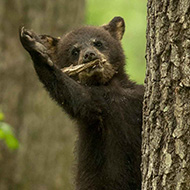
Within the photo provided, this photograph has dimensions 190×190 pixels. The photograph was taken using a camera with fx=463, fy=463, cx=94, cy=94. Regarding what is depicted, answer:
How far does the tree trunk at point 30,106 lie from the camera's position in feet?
30.6

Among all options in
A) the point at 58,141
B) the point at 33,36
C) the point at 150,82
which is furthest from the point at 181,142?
the point at 58,141

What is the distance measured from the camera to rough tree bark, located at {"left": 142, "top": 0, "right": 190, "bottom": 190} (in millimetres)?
3572

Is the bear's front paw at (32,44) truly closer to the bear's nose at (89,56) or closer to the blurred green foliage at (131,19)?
the bear's nose at (89,56)

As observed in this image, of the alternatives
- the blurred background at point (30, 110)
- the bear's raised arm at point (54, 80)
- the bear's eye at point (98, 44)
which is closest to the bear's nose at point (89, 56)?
the bear's raised arm at point (54, 80)

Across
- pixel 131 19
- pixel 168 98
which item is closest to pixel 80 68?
pixel 168 98

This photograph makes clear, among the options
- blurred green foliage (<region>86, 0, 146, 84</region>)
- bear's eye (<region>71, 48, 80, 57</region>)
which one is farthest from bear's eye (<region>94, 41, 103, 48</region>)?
blurred green foliage (<region>86, 0, 146, 84</region>)

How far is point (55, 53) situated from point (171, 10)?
281 cm

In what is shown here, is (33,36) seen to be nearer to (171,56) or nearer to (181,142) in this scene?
(171,56)

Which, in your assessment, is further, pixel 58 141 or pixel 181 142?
pixel 58 141

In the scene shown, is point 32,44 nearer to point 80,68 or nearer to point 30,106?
point 80,68

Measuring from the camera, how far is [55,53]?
623 cm

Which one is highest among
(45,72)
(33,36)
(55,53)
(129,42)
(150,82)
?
(129,42)

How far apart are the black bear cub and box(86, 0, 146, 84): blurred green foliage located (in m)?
12.0

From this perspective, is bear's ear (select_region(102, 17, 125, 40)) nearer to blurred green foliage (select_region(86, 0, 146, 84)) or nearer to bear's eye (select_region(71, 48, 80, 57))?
bear's eye (select_region(71, 48, 80, 57))
